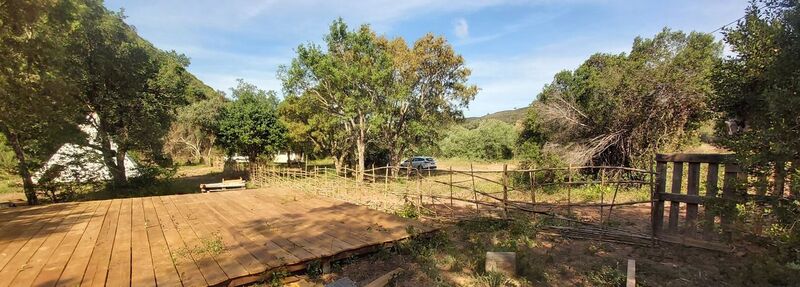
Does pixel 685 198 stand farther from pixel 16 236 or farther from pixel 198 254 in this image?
pixel 16 236

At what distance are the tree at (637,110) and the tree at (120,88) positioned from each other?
16725 mm

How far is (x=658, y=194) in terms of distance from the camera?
545 cm

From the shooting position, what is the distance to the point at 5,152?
1107 cm

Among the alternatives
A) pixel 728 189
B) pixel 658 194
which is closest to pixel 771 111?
pixel 728 189

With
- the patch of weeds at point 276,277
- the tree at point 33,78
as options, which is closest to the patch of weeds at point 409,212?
the patch of weeds at point 276,277

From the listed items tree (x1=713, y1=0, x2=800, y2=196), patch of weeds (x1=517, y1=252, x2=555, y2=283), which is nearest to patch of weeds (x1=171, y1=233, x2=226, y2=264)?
patch of weeds (x1=517, y1=252, x2=555, y2=283)

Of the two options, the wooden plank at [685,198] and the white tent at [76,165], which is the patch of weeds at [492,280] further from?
the white tent at [76,165]

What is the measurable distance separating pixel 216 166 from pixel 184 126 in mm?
6229

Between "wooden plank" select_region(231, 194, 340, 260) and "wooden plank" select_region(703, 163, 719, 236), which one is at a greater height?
"wooden plank" select_region(703, 163, 719, 236)

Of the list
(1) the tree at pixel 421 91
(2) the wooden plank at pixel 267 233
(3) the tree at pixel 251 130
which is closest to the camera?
(2) the wooden plank at pixel 267 233

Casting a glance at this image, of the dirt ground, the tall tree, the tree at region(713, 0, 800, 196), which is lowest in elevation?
the dirt ground

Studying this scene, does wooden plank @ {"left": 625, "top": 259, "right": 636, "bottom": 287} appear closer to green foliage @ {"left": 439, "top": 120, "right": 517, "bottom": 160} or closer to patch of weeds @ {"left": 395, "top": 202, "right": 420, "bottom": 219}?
patch of weeds @ {"left": 395, "top": 202, "right": 420, "bottom": 219}

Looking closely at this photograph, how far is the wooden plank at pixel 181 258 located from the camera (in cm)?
370

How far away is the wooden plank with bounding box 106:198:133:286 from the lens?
3650 mm
